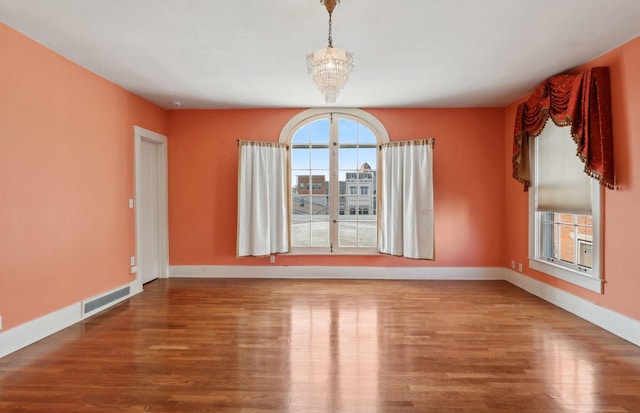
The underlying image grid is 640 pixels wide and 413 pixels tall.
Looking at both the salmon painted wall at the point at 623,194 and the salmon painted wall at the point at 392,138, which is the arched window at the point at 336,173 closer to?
the salmon painted wall at the point at 392,138

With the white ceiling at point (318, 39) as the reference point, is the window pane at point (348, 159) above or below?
below

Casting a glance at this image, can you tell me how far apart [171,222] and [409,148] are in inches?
154

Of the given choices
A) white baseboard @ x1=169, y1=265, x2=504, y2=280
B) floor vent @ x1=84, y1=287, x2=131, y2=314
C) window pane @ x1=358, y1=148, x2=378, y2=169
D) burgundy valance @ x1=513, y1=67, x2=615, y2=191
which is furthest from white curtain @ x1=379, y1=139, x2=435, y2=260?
floor vent @ x1=84, y1=287, x2=131, y2=314

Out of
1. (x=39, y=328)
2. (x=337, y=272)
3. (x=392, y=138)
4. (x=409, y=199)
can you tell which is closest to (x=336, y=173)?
(x=392, y=138)

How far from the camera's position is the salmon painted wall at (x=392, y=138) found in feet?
16.3

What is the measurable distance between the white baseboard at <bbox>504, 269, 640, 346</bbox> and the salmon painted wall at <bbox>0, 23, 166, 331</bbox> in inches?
209

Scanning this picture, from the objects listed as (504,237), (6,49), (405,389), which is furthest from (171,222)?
(504,237)

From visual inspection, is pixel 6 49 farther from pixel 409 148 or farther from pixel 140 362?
pixel 409 148

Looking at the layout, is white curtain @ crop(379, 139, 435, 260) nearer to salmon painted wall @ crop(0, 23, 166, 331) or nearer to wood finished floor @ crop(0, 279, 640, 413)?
wood finished floor @ crop(0, 279, 640, 413)

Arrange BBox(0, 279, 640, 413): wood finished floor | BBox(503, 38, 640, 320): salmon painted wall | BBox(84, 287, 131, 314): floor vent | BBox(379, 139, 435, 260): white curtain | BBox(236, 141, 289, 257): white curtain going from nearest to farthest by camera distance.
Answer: BBox(0, 279, 640, 413): wood finished floor → BBox(503, 38, 640, 320): salmon painted wall → BBox(84, 287, 131, 314): floor vent → BBox(379, 139, 435, 260): white curtain → BBox(236, 141, 289, 257): white curtain

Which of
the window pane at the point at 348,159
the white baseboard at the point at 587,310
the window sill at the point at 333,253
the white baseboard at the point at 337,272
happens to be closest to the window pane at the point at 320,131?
the window pane at the point at 348,159

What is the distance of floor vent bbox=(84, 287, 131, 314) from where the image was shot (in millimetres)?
3439

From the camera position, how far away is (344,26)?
8.52 ft

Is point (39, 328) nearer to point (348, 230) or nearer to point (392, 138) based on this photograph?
point (348, 230)
